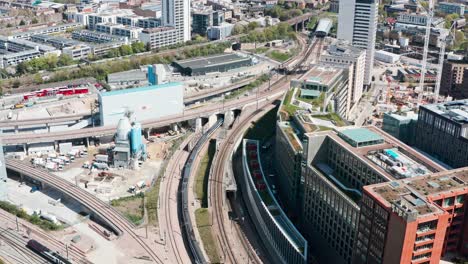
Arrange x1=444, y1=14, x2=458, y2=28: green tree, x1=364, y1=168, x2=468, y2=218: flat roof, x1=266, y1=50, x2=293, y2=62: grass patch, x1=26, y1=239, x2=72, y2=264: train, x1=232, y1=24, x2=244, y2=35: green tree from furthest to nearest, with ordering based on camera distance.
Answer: x1=444, y1=14, x2=458, y2=28: green tree, x1=232, y1=24, x2=244, y2=35: green tree, x1=266, y1=50, x2=293, y2=62: grass patch, x1=26, y1=239, x2=72, y2=264: train, x1=364, y1=168, x2=468, y2=218: flat roof

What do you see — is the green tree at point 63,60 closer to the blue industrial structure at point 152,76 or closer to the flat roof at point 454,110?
the blue industrial structure at point 152,76

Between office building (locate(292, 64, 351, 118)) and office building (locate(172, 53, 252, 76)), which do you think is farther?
office building (locate(172, 53, 252, 76))

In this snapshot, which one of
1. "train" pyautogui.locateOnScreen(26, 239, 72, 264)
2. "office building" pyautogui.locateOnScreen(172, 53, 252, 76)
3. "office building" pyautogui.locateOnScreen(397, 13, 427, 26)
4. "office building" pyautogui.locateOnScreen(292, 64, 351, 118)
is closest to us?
"train" pyautogui.locateOnScreen(26, 239, 72, 264)

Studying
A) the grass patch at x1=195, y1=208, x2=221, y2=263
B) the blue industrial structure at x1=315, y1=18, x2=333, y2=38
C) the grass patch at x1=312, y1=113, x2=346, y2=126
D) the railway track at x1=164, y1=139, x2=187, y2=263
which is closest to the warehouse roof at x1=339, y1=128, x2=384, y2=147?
the grass patch at x1=312, y1=113, x2=346, y2=126

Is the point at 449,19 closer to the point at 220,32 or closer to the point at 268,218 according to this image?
the point at 220,32

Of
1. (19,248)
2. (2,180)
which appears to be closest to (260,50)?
(2,180)

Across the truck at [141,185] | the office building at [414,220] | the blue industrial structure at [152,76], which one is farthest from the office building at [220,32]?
the office building at [414,220]

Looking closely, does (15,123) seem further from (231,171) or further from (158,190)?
(231,171)

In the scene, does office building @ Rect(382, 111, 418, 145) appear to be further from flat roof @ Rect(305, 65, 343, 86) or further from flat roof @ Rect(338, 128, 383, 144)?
flat roof @ Rect(338, 128, 383, 144)
